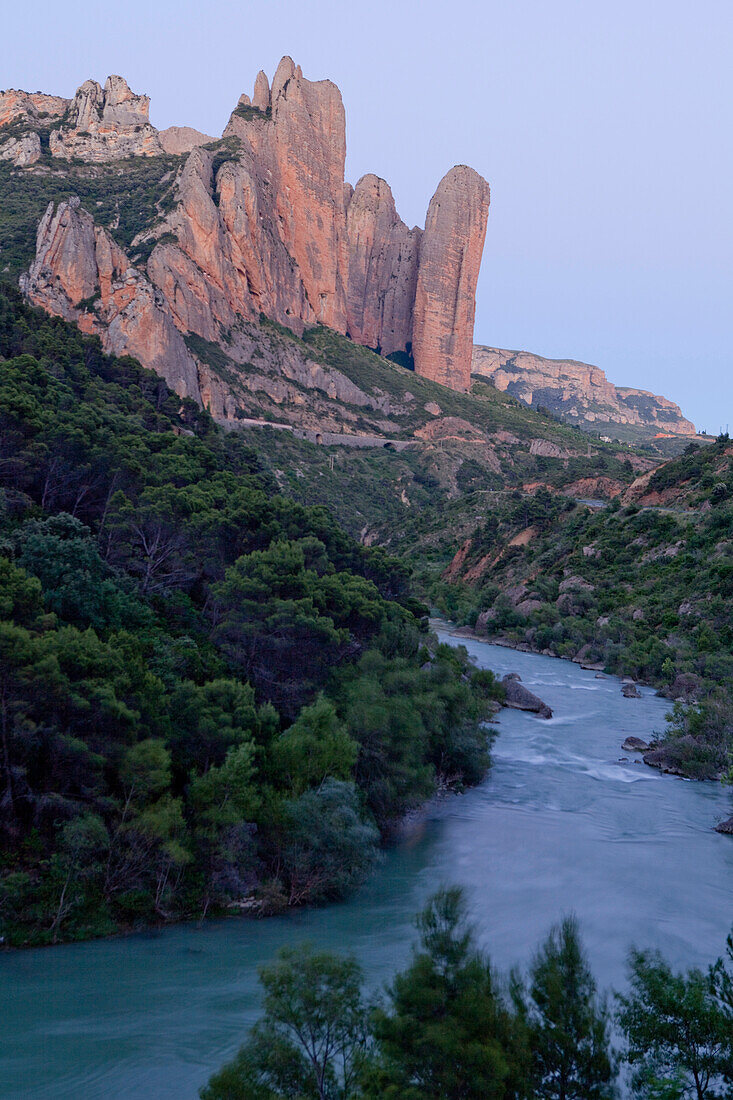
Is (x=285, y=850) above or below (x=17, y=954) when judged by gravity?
above

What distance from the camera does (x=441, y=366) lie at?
460ft

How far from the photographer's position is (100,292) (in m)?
76.8

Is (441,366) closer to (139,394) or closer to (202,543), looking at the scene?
(139,394)

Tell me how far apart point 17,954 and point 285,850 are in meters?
5.18

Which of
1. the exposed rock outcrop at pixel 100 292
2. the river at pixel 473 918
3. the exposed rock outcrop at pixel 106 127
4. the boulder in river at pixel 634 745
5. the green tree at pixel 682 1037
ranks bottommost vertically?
the river at pixel 473 918

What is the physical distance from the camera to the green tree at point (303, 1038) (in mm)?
8125

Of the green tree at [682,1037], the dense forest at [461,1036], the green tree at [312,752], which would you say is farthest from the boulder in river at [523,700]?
the dense forest at [461,1036]

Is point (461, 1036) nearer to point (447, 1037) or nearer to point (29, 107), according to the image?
point (447, 1037)

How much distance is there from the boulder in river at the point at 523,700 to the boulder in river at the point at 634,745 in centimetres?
437

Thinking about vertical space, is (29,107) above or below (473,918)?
above

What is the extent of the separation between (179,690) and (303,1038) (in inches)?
370

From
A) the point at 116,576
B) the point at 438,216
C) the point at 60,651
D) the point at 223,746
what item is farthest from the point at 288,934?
the point at 438,216

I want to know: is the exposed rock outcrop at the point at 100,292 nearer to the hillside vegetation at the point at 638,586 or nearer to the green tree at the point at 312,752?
the hillside vegetation at the point at 638,586

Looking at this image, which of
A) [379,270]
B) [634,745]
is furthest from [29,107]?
[634,745]
